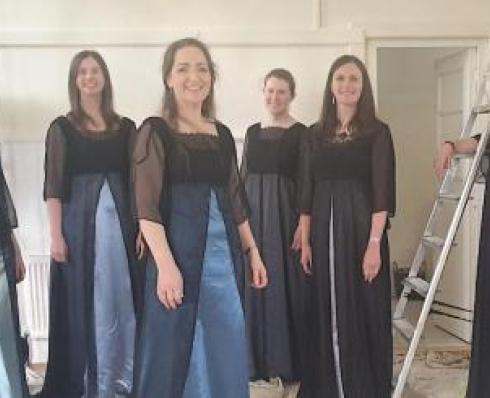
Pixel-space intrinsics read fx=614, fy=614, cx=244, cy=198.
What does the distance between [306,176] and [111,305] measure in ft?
3.34

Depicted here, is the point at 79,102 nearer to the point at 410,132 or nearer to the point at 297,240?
the point at 297,240

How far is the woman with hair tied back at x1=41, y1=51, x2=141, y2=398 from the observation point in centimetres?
262

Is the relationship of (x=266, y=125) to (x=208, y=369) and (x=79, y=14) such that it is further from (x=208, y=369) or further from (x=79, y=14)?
(x=208, y=369)

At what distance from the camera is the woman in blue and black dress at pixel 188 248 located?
1979 mm

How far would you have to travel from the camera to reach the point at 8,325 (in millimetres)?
2252

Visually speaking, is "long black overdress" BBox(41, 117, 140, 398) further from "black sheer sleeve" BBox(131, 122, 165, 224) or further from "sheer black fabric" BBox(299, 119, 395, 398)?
"sheer black fabric" BBox(299, 119, 395, 398)

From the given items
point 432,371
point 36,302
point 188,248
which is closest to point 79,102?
point 188,248

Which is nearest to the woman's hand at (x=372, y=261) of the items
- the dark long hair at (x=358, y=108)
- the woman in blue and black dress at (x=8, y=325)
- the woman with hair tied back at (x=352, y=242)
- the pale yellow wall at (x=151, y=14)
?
the woman with hair tied back at (x=352, y=242)

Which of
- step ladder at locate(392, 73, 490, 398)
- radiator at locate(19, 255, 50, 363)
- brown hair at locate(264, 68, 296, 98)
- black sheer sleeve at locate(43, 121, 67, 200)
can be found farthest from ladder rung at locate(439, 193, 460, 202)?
radiator at locate(19, 255, 50, 363)

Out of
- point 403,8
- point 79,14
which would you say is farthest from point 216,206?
point 403,8

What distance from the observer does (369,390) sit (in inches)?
103

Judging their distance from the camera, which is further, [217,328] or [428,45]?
[428,45]

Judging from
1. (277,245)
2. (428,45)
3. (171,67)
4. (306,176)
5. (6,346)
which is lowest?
(6,346)

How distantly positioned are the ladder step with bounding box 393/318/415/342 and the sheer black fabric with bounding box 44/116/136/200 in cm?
140
